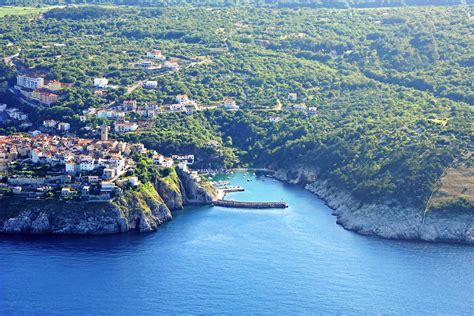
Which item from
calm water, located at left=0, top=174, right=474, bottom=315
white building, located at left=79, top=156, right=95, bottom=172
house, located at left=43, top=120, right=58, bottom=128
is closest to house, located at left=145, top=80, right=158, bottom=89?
house, located at left=43, top=120, right=58, bottom=128

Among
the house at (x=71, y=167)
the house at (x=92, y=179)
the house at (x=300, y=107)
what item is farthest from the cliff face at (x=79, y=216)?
the house at (x=300, y=107)

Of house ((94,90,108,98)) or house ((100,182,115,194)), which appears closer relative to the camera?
house ((100,182,115,194))

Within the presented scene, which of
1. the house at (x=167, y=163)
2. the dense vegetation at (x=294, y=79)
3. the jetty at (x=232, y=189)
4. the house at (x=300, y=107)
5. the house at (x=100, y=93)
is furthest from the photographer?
the house at (x=300, y=107)

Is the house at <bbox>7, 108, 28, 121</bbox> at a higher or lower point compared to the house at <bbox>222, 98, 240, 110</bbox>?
lower

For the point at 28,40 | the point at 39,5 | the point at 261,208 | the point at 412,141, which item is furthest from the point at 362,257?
the point at 39,5

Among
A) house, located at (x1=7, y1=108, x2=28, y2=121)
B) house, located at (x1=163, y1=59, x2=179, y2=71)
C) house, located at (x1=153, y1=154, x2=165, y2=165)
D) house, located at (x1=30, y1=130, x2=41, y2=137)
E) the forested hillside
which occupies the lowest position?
house, located at (x1=153, y1=154, x2=165, y2=165)

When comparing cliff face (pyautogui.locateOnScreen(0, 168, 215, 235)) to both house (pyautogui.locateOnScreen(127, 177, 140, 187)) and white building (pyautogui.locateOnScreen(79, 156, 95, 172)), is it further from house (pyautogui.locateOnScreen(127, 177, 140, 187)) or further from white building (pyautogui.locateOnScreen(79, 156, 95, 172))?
white building (pyautogui.locateOnScreen(79, 156, 95, 172))

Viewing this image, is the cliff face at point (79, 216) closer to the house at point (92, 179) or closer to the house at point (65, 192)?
the house at point (65, 192)

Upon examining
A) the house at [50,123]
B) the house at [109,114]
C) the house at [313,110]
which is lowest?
the house at [50,123]
